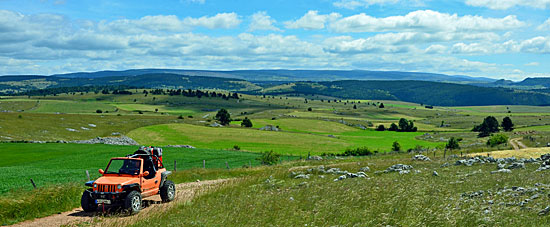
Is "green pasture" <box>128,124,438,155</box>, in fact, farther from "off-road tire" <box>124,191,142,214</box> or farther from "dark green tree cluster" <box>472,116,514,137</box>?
"off-road tire" <box>124,191,142,214</box>

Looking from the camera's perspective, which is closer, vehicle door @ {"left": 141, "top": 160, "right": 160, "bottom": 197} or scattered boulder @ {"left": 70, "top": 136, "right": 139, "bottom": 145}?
vehicle door @ {"left": 141, "top": 160, "right": 160, "bottom": 197}

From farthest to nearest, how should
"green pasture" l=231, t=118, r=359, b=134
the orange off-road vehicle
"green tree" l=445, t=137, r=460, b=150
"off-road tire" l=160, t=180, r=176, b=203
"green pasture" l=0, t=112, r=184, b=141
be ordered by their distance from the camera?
"green pasture" l=231, t=118, r=359, b=134 → "green pasture" l=0, t=112, r=184, b=141 → "green tree" l=445, t=137, r=460, b=150 → "off-road tire" l=160, t=180, r=176, b=203 → the orange off-road vehicle

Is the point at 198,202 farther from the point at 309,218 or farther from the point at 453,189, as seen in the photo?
the point at 453,189

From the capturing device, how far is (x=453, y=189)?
19.5 m

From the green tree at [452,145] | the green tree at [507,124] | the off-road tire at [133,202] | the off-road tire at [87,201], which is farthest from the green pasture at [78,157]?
the green tree at [507,124]

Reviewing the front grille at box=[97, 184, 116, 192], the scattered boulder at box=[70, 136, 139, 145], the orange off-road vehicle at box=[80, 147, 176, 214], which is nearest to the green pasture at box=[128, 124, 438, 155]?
the scattered boulder at box=[70, 136, 139, 145]

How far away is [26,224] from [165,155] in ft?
163

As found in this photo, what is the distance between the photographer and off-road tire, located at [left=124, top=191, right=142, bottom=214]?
719 inches

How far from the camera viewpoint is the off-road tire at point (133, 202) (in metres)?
18.2

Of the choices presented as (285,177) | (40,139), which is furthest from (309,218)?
(40,139)

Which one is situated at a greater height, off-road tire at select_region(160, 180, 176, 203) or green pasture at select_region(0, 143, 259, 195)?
off-road tire at select_region(160, 180, 176, 203)

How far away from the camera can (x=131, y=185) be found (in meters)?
19.0

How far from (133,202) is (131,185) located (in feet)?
2.71

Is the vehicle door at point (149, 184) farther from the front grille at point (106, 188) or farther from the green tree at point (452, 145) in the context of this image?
the green tree at point (452, 145)
